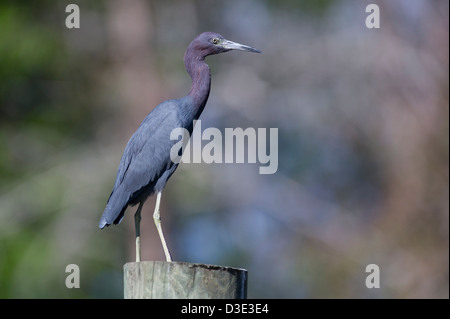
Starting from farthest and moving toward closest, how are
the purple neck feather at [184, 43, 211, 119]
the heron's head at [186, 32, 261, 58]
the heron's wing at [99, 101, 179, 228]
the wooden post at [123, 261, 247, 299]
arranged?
the heron's head at [186, 32, 261, 58]
the purple neck feather at [184, 43, 211, 119]
the heron's wing at [99, 101, 179, 228]
the wooden post at [123, 261, 247, 299]

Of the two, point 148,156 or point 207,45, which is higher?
point 207,45

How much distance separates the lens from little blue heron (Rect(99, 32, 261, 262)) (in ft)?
20.3

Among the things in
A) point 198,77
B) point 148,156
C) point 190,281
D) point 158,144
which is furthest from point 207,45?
→ point 190,281

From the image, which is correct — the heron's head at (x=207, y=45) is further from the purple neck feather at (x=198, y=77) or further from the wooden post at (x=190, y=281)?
the wooden post at (x=190, y=281)

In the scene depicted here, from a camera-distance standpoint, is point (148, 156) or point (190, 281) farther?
point (148, 156)

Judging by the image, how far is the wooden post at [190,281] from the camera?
4.75m

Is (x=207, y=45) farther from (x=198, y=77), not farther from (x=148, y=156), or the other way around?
(x=148, y=156)

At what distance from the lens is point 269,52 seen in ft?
54.6

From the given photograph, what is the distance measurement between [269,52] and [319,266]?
444cm

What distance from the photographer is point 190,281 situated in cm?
476

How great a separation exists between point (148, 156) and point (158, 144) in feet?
0.43

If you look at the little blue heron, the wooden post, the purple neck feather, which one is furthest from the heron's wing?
the wooden post

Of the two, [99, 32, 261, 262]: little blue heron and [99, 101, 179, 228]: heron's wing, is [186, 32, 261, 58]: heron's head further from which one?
[99, 101, 179, 228]: heron's wing

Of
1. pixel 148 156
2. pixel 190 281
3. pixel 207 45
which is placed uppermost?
pixel 207 45
